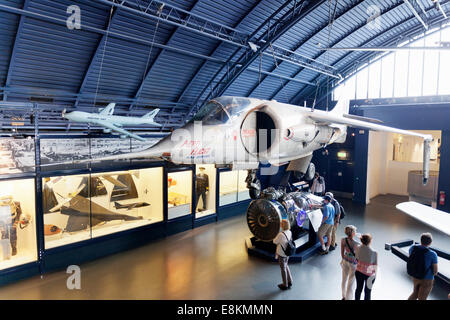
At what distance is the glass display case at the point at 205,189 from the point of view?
36.8ft

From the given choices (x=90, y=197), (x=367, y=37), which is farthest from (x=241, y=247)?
(x=367, y=37)

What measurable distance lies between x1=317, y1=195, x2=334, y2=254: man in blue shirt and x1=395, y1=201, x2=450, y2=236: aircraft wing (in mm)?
2120

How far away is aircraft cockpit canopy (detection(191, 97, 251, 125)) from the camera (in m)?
5.71

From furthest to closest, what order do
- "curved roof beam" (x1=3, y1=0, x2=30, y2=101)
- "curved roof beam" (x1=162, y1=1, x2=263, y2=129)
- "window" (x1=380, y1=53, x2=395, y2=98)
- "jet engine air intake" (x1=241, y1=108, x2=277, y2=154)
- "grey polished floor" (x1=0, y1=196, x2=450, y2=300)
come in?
"window" (x1=380, y1=53, x2=395, y2=98) → "curved roof beam" (x1=162, y1=1, x2=263, y2=129) → "curved roof beam" (x1=3, y1=0, x2=30, y2=101) → "grey polished floor" (x1=0, y1=196, x2=450, y2=300) → "jet engine air intake" (x1=241, y1=108, x2=277, y2=154)

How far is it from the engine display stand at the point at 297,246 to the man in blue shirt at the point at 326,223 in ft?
0.73

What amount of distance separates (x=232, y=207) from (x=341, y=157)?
8.81 meters

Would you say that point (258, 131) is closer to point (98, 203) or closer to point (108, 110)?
point (98, 203)

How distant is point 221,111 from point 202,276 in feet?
13.1

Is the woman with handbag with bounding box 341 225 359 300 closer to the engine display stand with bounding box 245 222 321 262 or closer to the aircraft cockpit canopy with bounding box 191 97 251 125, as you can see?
the engine display stand with bounding box 245 222 321 262

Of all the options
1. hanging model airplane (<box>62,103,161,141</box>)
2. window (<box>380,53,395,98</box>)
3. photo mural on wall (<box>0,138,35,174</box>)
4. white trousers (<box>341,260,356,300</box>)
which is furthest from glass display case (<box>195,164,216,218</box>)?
window (<box>380,53,395,98</box>)

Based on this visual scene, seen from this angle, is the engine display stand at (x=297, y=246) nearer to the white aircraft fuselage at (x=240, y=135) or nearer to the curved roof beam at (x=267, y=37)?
the white aircraft fuselage at (x=240, y=135)

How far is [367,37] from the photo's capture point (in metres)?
17.2

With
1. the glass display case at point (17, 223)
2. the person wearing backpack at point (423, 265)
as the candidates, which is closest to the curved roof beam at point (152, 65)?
the glass display case at point (17, 223)

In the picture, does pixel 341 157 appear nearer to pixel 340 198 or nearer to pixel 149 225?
pixel 340 198
